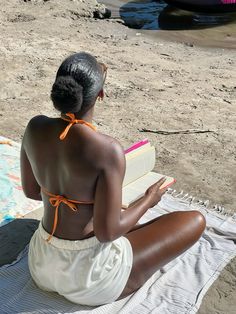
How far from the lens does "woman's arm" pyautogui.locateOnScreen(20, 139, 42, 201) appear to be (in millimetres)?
2535

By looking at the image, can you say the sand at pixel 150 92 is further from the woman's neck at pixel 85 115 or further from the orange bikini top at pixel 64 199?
the woman's neck at pixel 85 115

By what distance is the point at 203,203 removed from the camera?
12.0ft

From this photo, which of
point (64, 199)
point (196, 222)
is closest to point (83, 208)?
point (64, 199)

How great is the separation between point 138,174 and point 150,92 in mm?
2561

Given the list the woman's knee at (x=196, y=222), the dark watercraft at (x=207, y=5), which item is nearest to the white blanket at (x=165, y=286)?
the woman's knee at (x=196, y=222)

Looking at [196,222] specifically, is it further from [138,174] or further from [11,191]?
[11,191]

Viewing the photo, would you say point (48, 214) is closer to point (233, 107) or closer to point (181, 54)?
point (233, 107)

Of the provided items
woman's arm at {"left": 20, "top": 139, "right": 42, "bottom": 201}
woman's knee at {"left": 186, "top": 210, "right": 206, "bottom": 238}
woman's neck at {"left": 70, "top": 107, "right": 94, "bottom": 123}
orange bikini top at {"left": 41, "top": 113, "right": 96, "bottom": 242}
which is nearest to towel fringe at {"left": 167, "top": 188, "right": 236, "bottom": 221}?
woman's knee at {"left": 186, "top": 210, "right": 206, "bottom": 238}

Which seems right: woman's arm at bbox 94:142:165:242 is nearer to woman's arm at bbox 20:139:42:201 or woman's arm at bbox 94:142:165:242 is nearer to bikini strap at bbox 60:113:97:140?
bikini strap at bbox 60:113:97:140

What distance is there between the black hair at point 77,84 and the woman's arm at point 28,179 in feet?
1.43

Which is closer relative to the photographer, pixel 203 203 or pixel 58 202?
pixel 58 202

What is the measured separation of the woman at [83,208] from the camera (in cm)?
219

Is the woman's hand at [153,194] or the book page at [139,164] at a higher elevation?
the woman's hand at [153,194]

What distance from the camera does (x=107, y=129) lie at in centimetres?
486
